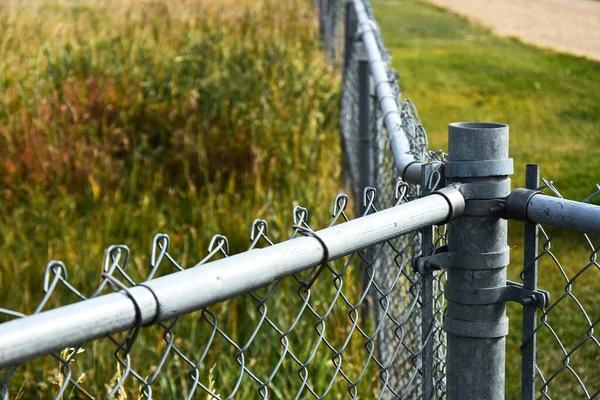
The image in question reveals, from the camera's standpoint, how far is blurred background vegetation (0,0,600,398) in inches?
170

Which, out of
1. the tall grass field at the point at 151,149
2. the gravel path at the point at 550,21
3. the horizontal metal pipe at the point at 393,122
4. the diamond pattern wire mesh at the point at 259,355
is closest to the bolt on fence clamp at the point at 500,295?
the horizontal metal pipe at the point at 393,122

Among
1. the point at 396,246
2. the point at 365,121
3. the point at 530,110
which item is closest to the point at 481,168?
the point at 396,246

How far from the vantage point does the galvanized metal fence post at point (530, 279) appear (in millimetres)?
1675

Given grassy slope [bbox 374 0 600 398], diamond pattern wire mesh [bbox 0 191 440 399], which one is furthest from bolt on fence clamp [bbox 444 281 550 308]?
grassy slope [bbox 374 0 600 398]

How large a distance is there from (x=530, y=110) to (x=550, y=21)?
215 cm

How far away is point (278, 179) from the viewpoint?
16.7 feet

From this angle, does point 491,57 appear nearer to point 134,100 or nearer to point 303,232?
point 134,100

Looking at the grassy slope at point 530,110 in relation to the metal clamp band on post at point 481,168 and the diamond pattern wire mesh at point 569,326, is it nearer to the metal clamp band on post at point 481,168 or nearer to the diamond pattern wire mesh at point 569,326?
the diamond pattern wire mesh at point 569,326

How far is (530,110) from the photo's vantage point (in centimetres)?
636

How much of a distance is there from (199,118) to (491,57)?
12.5 ft

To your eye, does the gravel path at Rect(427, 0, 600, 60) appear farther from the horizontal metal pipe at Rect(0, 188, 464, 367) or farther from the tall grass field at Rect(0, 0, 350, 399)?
the horizontal metal pipe at Rect(0, 188, 464, 367)

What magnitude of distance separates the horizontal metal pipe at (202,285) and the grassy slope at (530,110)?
203 centimetres

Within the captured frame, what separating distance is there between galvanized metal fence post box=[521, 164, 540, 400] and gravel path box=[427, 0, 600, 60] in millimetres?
5386

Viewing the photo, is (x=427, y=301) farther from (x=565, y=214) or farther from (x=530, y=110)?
(x=530, y=110)
